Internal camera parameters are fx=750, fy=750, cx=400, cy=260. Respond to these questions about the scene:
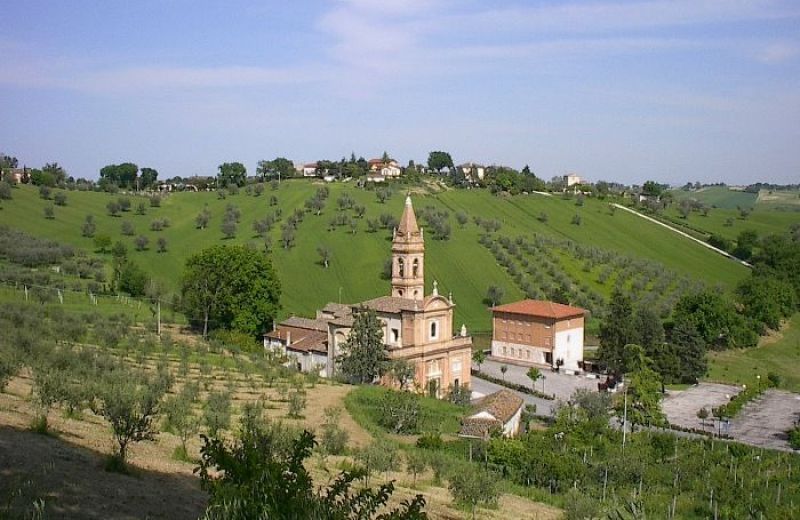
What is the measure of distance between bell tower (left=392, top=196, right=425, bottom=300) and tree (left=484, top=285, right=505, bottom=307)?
24449 mm

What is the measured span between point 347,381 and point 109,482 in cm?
2949

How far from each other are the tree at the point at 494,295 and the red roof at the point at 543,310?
24.6 ft

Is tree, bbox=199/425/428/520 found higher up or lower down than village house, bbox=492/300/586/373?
higher up

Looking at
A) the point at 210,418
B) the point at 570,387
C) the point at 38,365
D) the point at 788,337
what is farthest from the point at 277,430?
the point at 788,337

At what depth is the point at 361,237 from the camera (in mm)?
88250

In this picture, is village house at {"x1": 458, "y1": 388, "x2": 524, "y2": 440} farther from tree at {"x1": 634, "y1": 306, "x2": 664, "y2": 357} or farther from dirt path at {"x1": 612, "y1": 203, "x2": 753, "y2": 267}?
dirt path at {"x1": 612, "y1": 203, "x2": 753, "y2": 267}

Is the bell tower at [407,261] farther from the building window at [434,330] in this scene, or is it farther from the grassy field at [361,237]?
the grassy field at [361,237]

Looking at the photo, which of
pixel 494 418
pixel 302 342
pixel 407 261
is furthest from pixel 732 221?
pixel 494 418

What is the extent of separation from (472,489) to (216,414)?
9.48m

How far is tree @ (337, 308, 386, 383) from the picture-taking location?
45.1 meters

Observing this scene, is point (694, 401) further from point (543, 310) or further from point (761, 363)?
point (761, 363)

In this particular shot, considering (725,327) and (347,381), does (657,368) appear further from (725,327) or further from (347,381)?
(347,381)

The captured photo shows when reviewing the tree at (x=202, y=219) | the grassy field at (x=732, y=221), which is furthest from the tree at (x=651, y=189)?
the tree at (x=202, y=219)

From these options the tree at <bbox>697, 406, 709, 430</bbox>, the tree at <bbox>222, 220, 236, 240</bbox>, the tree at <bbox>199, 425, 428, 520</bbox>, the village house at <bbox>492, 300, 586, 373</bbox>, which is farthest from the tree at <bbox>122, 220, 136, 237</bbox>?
the tree at <bbox>199, 425, 428, 520</bbox>
